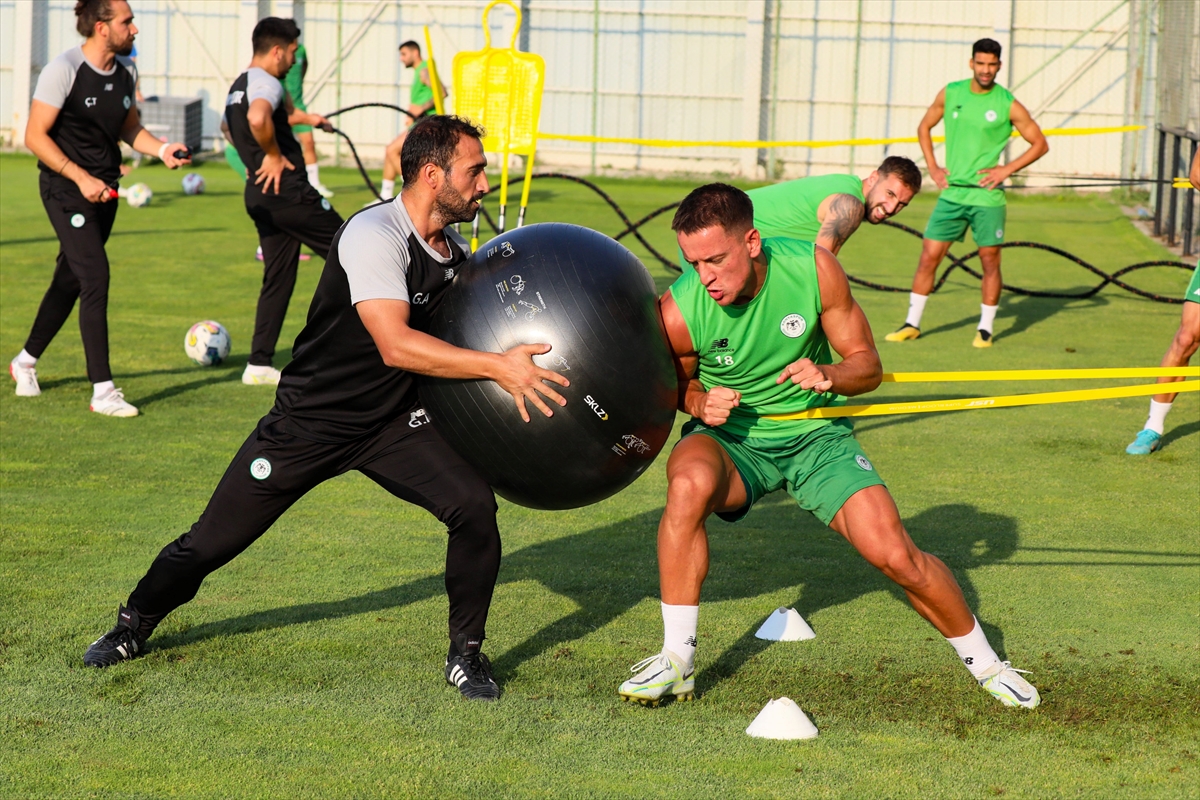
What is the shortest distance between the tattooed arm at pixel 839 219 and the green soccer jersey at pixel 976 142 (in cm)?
384

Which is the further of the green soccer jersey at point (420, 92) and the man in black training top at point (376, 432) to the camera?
the green soccer jersey at point (420, 92)

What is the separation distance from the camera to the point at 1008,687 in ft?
12.5

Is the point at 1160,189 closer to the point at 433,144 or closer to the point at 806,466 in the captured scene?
the point at 806,466

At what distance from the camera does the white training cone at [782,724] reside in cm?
356

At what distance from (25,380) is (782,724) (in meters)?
5.54

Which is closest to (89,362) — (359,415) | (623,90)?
(359,415)

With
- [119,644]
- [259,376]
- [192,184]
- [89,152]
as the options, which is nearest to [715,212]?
[119,644]

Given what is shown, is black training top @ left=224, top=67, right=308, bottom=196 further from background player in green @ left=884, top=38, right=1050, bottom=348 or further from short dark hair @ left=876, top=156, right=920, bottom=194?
background player in green @ left=884, top=38, right=1050, bottom=348

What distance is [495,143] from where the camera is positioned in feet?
39.4

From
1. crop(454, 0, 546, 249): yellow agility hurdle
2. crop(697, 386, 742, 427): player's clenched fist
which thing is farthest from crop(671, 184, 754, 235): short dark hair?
crop(454, 0, 546, 249): yellow agility hurdle

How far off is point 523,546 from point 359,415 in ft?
5.12

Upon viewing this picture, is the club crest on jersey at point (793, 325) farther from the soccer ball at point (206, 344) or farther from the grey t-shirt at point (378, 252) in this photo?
the soccer ball at point (206, 344)

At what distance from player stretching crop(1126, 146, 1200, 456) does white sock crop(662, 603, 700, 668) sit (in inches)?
148

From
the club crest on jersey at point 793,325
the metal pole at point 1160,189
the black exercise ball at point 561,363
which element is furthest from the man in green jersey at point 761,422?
the metal pole at point 1160,189
